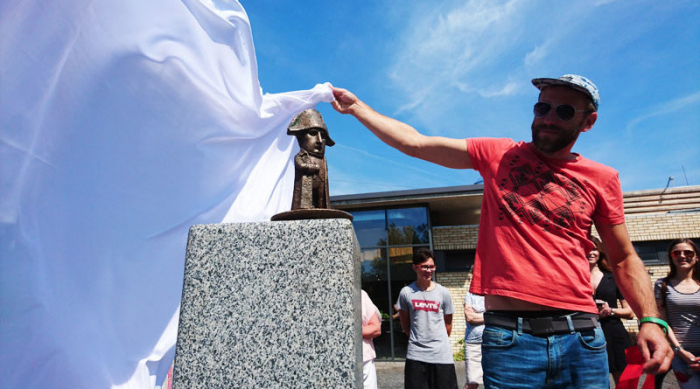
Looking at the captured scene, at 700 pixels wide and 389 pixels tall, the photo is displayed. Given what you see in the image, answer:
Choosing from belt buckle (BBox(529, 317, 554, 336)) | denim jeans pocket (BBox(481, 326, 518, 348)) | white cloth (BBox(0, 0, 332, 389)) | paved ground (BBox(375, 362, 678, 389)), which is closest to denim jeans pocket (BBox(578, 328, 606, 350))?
belt buckle (BBox(529, 317, 554, 336))

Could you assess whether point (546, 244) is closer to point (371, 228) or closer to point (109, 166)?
point (109, 166)

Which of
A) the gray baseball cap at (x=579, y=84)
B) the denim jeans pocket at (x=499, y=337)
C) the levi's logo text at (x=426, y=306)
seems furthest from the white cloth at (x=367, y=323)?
the gray baseball cap at (x=579, y=84)

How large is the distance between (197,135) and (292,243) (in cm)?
114

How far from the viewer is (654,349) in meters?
1.78

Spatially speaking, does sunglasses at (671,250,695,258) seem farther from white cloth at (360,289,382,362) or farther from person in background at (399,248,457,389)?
white cloth at (360,289,382,362)

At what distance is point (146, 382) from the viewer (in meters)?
2.21

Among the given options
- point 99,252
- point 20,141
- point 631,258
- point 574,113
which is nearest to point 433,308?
point 631,258

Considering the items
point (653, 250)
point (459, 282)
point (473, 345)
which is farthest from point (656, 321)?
point (653, 250)

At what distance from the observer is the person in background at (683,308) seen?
10.9 feet

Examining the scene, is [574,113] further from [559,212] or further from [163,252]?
[163,252]

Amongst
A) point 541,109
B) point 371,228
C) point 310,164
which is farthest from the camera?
point 371,228

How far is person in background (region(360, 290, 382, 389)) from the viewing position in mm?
3592

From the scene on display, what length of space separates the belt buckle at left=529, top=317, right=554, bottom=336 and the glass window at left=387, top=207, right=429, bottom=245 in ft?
→ 34.2

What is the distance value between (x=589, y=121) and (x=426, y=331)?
2923 mm
